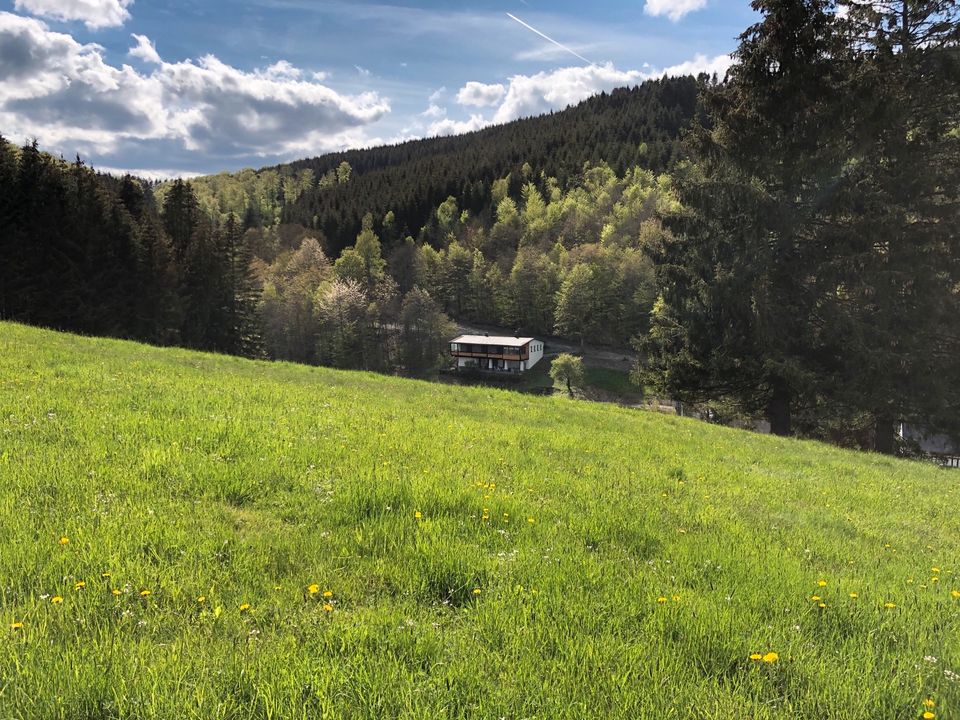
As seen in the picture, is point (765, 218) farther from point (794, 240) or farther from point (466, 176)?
point (466, 176)

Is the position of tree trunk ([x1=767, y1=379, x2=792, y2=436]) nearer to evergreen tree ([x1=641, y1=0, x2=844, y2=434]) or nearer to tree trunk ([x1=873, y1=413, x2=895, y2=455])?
evergreen tree ([x1=641, y1=0, x2=844, y2=434])

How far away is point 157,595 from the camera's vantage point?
3.81 metres

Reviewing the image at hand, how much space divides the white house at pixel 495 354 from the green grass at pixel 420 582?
80320 mm

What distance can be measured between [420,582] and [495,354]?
8611 cm

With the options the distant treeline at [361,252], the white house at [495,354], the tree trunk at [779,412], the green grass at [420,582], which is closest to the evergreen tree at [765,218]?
the tree trunk at [779,412]

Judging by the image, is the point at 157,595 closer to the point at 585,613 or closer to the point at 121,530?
the point at 121,530

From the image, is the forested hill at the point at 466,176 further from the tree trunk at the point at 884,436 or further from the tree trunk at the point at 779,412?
the tree trunk at the point at 884,436

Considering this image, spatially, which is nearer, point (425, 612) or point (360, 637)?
point (360, 637)

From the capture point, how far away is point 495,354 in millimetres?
90375

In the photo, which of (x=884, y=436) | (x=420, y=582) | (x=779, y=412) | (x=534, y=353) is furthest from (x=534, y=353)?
(x=420, y=582)

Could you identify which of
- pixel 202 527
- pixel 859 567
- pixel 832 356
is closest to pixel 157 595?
pixel 202 527

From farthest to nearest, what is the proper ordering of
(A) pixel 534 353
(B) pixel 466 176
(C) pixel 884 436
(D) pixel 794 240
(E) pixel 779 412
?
(B) pixel 466 176 → (A) pixel 534 353 → (E) pixel 779 412 → (C) pixel 884 436 → (D) pixel 794 240

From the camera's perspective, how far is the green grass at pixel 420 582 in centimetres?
310

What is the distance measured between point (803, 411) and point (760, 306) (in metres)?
7.42
